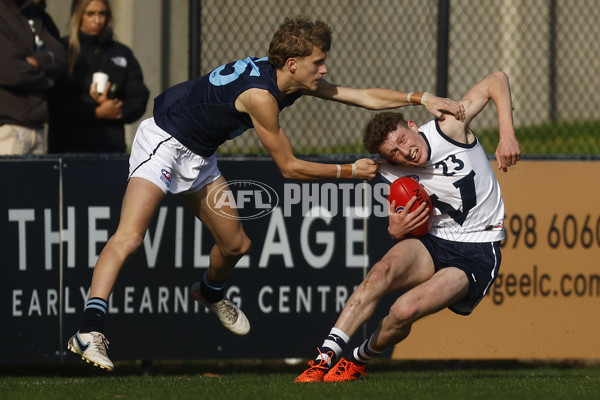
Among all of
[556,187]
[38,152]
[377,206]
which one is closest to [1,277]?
[38,152]

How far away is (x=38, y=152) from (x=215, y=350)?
6.87 feet

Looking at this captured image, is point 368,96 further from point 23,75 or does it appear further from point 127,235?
point 23,75

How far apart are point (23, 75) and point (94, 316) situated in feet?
8.94

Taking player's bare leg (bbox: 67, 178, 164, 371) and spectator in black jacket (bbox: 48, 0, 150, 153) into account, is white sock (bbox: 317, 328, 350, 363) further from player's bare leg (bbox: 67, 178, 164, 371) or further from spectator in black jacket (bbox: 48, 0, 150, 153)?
spectator in black jacket (bbox: 48, 0, 150, 153)

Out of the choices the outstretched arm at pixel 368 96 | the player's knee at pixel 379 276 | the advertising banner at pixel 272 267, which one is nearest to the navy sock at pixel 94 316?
the player's knee at pixel 379 276

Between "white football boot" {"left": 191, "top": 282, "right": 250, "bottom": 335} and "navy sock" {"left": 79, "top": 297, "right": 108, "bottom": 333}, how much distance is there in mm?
1427

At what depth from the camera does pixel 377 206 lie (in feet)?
27.9

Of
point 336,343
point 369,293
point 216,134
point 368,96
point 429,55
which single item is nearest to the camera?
point 336,343

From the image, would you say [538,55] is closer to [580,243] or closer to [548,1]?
[548,1]

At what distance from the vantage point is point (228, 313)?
25.4ft

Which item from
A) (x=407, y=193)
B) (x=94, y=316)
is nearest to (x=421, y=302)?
(x=407, y=193)

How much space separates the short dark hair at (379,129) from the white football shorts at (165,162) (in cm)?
111

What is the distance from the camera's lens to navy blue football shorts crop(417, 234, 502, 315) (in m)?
6.68

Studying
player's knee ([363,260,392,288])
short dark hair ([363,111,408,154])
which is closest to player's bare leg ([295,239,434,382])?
player's knee ([363,260,392,288])
